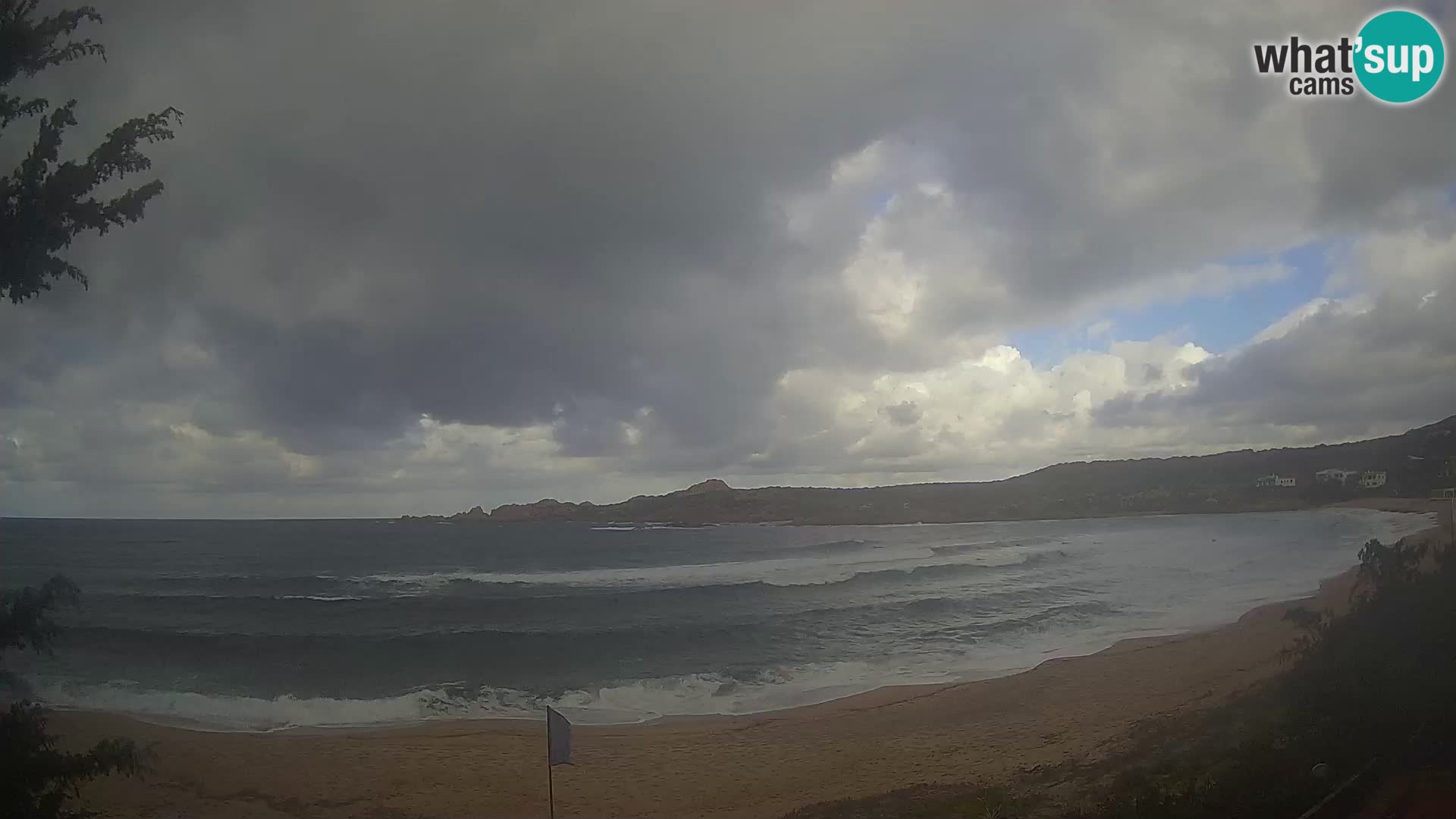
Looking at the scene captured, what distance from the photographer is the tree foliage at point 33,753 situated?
4539 millimetres

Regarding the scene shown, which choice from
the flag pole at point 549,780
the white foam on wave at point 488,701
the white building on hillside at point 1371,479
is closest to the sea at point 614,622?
the white foam on wave at point 488,701

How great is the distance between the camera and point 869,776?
7.85 meters

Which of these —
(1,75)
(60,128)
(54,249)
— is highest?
(1,75)

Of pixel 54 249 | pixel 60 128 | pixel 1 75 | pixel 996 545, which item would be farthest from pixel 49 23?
pixel 996 545

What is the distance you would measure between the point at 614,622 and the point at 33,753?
1461 centimetres

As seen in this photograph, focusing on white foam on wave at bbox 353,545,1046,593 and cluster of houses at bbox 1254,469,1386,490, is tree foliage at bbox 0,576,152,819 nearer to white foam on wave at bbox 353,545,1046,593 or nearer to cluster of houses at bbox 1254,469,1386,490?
cluster of houses at bbox 1254,469,1386,490

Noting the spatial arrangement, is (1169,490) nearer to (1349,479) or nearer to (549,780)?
(1349,479)

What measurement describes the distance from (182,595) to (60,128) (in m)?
24.1

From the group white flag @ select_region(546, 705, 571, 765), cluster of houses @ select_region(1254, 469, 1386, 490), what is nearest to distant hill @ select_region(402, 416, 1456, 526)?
cluster of houses @ select_region(1254, 469, 1386, 490)

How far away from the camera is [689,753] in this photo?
29.3ft

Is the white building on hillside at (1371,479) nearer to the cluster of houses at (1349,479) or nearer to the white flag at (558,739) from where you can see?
the cluster of houses at (1349,479)

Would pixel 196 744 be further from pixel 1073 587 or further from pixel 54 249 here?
pixel 1073 587

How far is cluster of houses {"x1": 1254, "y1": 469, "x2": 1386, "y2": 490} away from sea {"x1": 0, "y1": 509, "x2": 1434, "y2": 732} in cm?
68

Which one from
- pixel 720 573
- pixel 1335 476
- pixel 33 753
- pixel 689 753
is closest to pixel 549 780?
pixel 33 753
